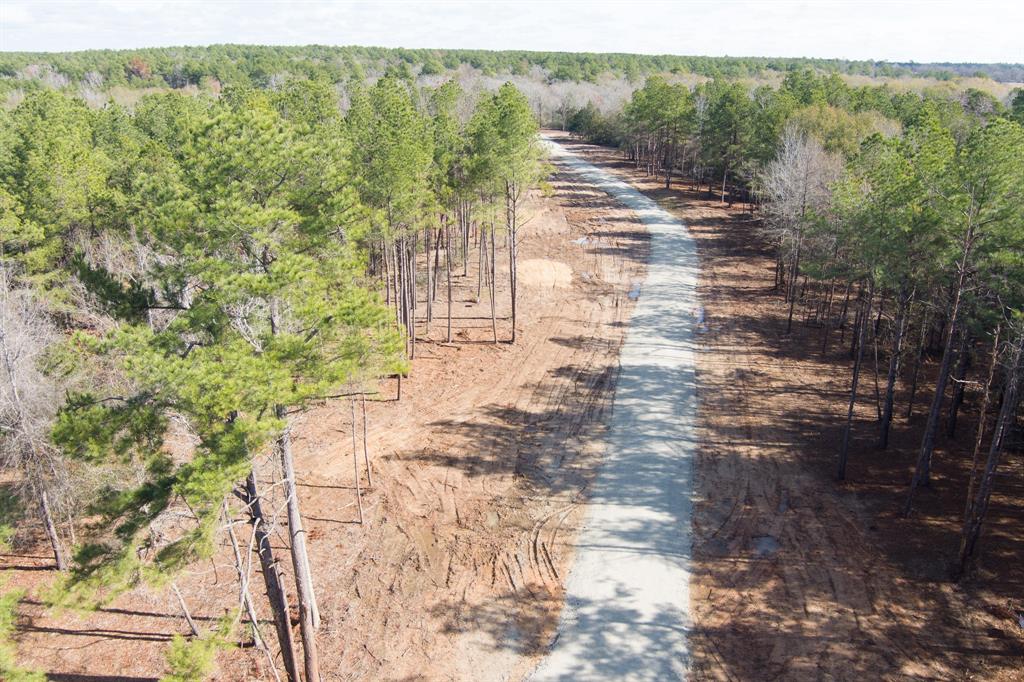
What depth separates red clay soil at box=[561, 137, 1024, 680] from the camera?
1277cm

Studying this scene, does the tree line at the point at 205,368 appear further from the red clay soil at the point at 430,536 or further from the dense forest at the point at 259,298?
the red clay soil at the point at 430,536

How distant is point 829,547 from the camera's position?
1590 cm

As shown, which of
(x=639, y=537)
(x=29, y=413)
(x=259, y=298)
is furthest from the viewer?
(x=639, y=537)

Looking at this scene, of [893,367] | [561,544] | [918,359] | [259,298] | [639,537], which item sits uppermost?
[259,298]

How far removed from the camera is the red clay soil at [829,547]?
12.8 meters

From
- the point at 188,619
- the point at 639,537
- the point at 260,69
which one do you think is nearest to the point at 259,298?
the point at 188,619

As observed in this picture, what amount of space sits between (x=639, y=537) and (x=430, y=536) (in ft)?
17.2

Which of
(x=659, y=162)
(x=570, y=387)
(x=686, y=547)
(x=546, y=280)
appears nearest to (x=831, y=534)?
(x=686, y=547)

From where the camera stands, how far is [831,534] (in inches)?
645

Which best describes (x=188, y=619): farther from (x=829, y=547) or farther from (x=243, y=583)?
(x=829, y=547)

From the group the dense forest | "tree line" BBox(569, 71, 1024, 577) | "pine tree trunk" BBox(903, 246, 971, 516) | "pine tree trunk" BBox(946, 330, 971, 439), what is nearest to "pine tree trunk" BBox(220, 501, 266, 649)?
the dense forest

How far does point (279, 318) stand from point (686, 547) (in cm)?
1075

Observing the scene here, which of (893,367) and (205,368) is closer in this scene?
(205,368)

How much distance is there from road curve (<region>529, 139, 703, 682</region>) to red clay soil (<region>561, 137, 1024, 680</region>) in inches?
19.8
